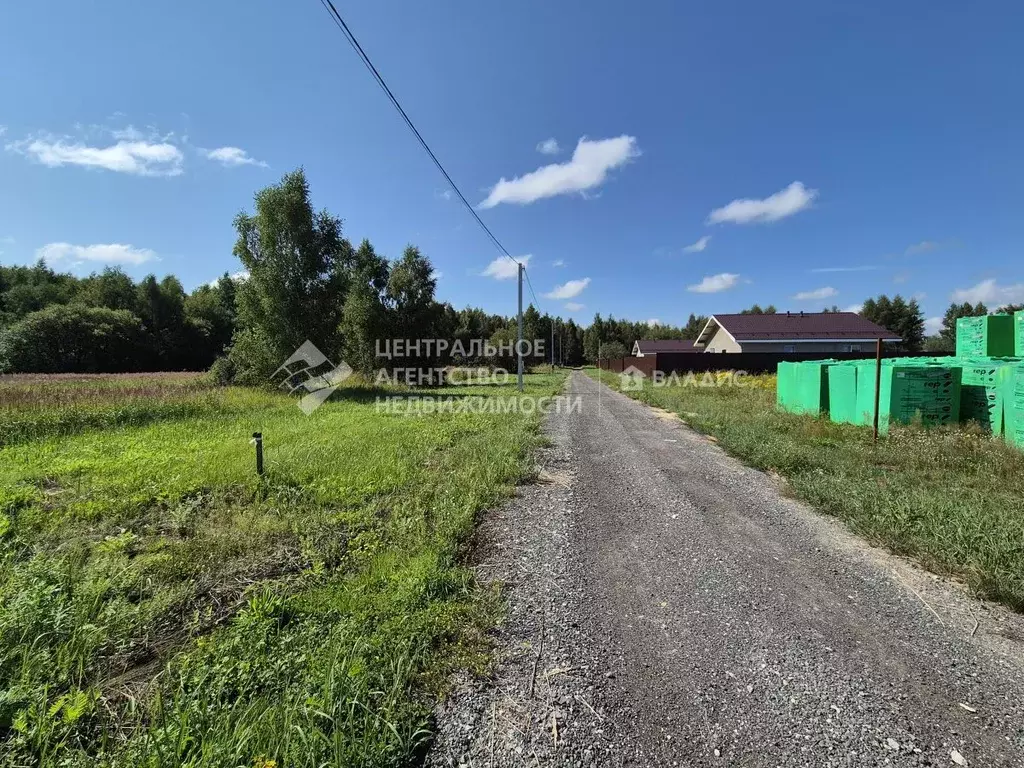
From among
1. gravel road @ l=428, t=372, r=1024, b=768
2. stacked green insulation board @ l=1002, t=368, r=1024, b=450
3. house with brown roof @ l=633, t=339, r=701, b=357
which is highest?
house with brown roof @ l=633, t=339, r=701, b=357

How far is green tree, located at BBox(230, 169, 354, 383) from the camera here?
16406mm

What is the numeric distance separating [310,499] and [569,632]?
3351 mm

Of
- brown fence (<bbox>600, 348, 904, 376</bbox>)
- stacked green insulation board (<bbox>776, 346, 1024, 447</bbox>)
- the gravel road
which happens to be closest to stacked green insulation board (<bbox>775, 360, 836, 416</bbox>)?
stacked green insulation board (<bbox>776, 346, 1024, 447</bbox>)

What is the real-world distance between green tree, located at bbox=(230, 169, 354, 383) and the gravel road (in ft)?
51.6

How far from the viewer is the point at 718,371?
816 inches

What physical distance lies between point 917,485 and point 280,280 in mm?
18955

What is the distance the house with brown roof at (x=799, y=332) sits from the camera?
27.5 metres

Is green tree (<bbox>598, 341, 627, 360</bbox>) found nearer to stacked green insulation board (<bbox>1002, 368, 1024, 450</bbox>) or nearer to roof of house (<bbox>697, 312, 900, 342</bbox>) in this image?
roof of house (<bbox>697, 312, 900, 342</bbox>)

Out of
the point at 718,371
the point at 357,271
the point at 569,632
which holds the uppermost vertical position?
the point at 357,271

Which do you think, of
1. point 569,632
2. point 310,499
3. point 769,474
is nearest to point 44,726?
point 569,632

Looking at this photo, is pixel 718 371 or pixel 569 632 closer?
pixel 569 632

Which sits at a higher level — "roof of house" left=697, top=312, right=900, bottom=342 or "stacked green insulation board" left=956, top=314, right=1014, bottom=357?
"roof of house" left=697, top=312, right=900, bottom=342

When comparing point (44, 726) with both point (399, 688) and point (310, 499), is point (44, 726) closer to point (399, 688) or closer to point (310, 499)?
point (399, 688)

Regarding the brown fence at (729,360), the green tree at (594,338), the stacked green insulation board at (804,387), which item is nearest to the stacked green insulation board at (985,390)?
the stacked green insulation board at (804,387)
